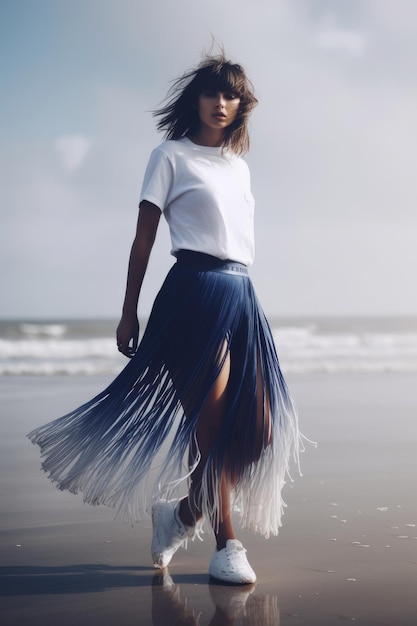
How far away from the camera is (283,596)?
88.2 inches

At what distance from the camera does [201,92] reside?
8.63 feet

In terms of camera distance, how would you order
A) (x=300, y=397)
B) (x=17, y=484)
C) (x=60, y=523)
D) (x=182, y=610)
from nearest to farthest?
(x=182, y=610) < (x=60, y=523) < (x=17, y=484) < (x=300, y=397)

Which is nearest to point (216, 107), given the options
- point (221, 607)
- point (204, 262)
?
point (204, 262)

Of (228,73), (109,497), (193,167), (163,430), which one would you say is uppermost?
(228,73)

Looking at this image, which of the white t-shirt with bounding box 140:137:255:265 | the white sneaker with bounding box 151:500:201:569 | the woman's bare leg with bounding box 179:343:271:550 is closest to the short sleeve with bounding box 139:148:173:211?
the white t-shirt with bounding box 140:137:255:265

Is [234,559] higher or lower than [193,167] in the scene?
lower

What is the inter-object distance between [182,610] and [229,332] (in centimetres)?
77

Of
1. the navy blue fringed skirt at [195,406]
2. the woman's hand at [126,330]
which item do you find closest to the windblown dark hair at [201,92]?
the navy blue fringed skirt at [195,406]

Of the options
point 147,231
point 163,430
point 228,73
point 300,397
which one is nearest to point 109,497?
point 163,430

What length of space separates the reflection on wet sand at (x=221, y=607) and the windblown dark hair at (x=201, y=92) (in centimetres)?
126

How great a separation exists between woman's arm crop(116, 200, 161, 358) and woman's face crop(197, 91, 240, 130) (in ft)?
1.05

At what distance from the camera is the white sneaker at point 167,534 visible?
252 cm

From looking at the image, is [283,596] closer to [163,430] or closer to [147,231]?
[163,430]

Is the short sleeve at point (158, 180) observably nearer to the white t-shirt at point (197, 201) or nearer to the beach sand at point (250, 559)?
the white t-shirt at point (197, 201)
